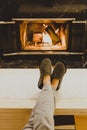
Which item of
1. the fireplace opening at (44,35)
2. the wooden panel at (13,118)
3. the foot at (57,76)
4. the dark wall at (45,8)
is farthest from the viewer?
the fireplace opening at (44,35)

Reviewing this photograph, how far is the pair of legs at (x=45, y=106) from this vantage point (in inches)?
52.8

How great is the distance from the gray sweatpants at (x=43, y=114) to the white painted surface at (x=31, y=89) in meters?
0.15

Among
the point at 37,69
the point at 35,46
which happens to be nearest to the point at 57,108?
the point at 37,69

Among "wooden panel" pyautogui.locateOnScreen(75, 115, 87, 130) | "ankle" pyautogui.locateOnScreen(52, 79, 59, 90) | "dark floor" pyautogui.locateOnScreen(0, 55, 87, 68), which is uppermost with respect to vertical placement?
"dark floor" pyautogui.locateOnScreen(0, 55, 87, 68)

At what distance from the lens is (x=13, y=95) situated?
5.73ft

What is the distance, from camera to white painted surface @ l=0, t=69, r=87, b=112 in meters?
1.64

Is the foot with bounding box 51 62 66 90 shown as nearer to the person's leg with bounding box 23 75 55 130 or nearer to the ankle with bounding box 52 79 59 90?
the ankle with bounding box 52 79 59 90

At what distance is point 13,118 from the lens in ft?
5.42

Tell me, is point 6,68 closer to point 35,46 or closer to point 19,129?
point 35,46

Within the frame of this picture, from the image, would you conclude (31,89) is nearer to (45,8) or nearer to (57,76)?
(57,76)

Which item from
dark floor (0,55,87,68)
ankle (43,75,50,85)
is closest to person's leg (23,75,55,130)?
ankle (43,75,50,85)

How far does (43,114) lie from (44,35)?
0.93m

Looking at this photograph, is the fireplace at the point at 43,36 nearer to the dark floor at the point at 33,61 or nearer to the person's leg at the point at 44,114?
the dark floor at the point at 33,61

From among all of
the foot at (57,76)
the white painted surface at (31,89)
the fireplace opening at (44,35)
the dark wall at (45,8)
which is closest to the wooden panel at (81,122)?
the white painted surface at (31,89)
